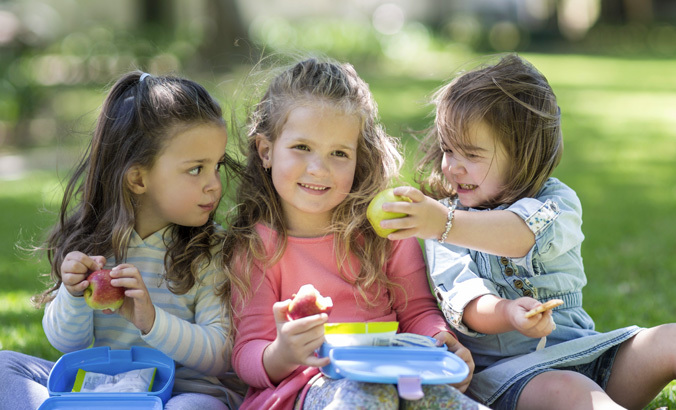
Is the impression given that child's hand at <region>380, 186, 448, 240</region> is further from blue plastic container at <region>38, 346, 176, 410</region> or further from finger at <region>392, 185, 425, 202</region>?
blue plastic container at <region>38, 346, 176, 410</region>

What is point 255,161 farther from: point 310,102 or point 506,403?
point 506,403

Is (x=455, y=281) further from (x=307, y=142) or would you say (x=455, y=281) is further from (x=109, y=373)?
(x=109, y=373)

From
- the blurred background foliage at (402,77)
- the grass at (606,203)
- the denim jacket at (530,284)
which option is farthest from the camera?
the blurred background foliage at (402,77)

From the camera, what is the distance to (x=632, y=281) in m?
4.87

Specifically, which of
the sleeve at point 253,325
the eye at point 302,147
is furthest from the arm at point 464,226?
the sleeve at point 253,325

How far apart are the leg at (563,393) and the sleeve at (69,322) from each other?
165cm

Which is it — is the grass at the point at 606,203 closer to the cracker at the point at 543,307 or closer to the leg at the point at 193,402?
the cracker at the point at 543,307

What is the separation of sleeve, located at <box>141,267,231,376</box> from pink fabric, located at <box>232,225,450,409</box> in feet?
0.27

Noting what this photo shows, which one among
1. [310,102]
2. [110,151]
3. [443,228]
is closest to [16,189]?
[110,151]

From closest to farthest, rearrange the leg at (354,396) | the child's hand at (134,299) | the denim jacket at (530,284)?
the leg at (354,396), the child's hand at (134,299), the denim jacket at (530,284)

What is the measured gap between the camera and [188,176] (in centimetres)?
307

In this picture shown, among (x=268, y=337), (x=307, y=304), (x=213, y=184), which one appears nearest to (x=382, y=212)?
(x=307, y=304)

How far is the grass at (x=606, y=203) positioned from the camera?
4270 mm

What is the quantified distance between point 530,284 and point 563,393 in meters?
0.45
